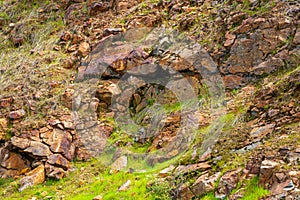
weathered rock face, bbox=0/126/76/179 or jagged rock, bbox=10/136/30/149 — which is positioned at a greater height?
jagged rock, bbox=10/136/30/149

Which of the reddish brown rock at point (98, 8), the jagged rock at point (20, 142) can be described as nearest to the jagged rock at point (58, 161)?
the jagged rock at point (20, 142)

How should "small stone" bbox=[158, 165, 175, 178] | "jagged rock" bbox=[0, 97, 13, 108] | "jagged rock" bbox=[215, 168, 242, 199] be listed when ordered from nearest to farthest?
"jagged rock" bbox=[215, 168, 242, 199]
"small stone" bbox=[158, 165, 175, 178]
"jagged rock" bbox=[0, 97, 13, 108]

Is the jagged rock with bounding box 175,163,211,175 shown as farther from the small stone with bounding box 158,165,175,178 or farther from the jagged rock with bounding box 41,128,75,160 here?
the jagged rock with bounding box 41,128,75,160

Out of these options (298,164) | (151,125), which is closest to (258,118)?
(298,164)

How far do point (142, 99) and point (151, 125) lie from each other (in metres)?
1.40

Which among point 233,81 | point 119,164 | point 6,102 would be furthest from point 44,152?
point 233,81

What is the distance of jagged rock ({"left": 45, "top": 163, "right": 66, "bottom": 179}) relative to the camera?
10.5 meters

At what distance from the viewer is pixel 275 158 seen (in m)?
6.40

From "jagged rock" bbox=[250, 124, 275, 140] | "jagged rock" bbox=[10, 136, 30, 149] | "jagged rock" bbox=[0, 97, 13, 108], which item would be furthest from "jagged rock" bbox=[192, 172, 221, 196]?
"jagged rock" bbox=[0, 97, 13, 108]

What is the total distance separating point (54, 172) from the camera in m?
10.6

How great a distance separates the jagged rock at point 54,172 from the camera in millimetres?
10531

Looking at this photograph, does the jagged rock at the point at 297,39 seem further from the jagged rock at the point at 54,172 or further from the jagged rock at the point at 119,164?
the jagged rock at the point at 54,172

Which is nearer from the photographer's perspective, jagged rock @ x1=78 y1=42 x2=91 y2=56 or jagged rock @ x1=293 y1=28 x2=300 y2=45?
jagged rock @ x1=293 y1=28 x2=300 y2=45

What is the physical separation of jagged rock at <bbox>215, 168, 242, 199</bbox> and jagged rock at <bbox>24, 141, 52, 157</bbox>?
6.15 metres
